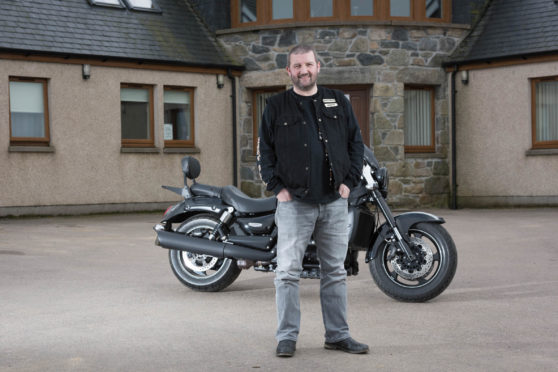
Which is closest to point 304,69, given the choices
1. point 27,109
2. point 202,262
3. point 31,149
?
point 202,262

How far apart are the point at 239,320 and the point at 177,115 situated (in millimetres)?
13941

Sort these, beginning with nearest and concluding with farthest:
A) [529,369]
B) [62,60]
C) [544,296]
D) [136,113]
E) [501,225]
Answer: [529,369] → [544,296] → [501,225] → [62,60] → [136,113]

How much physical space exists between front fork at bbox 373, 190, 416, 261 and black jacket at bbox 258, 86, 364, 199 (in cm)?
162

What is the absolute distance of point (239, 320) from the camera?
6.35m

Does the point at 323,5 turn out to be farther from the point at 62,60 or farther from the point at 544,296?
the point at 544,296

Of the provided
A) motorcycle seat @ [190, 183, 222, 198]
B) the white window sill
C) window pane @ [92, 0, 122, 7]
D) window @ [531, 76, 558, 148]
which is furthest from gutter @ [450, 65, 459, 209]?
motorcycle seat @ [190, 183, 222, 198]

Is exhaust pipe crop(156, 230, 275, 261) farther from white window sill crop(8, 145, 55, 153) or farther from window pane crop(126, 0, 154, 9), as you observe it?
window pane crop(126, 0, 154, 9)

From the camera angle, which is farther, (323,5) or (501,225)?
(323,5)

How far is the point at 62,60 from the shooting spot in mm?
17797

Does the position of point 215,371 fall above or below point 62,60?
below

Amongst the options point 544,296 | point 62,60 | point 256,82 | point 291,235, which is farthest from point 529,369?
point 256,82

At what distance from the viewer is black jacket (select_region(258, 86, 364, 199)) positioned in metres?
5.16

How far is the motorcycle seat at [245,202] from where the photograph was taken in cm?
749

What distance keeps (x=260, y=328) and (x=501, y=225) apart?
9.31m
